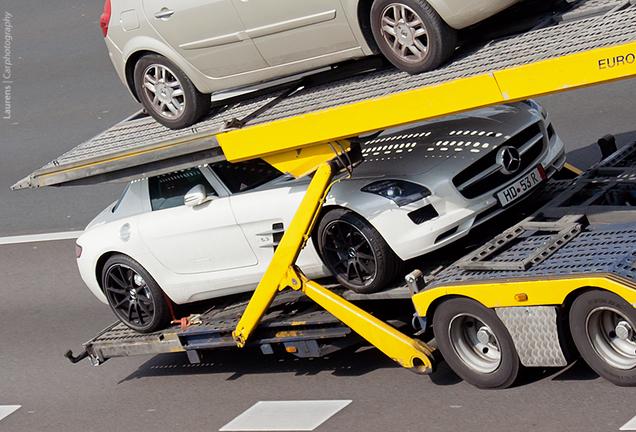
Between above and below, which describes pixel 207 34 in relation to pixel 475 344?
above

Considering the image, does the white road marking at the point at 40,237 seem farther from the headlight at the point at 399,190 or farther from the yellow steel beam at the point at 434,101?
the headlight at the point at 399,190

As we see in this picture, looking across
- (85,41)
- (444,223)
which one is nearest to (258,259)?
(444,223)

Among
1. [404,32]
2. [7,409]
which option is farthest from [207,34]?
[7,409]

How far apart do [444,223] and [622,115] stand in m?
5.59

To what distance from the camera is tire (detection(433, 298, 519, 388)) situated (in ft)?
20.3

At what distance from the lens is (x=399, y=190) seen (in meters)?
6.86

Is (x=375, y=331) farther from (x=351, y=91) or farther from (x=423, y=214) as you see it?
(x=351, y=91)

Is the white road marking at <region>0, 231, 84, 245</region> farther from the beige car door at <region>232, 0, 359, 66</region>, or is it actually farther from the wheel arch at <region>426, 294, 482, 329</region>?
the wheel arch at <region>426, 294, 482, 329</region>

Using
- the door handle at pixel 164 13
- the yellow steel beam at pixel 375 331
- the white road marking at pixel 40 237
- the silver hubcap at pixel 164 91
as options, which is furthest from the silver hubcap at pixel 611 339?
the white road marking at pixel 40 237

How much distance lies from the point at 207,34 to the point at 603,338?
3.95 metres

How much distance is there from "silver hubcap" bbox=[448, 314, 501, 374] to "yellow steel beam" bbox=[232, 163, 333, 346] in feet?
4.44

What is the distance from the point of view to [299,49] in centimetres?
692

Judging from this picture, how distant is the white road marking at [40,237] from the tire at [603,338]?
7.91m

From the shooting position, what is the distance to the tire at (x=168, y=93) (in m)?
7.62
